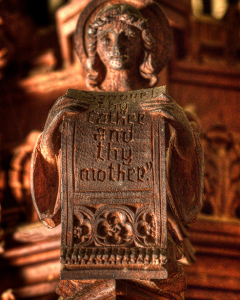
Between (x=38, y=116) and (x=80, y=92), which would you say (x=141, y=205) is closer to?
(x=80, y=92)

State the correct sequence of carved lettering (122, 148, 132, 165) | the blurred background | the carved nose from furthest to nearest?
the blurred background < the carved nose < carved lettering (122, 148, 132, 165)

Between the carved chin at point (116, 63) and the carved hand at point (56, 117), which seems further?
the carved chin at point (116, 63)

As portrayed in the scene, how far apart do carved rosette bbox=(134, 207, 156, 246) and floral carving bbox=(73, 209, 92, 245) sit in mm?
193

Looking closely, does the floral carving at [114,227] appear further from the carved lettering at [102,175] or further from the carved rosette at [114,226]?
the carved lettering at [102,175]

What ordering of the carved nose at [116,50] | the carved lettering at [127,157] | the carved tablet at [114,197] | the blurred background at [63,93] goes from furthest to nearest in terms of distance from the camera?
1. the blurred background at [63,93]
2. the carved nose at [116,50]
3. the carved lettering at [127,157]
4. the carved tablet at [114,197]

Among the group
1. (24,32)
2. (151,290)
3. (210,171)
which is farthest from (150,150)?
(24,32)

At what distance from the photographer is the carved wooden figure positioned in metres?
2.64

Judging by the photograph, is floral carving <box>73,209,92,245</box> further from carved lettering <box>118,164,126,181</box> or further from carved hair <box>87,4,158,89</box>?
carved hair <box>87,4,158,89</box>

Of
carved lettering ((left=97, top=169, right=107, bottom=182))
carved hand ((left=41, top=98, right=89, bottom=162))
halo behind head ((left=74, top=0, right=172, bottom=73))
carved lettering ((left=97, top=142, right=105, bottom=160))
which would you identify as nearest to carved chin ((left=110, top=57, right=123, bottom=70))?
halo behind head ((left=74, top=0, right=172, bottom=73))

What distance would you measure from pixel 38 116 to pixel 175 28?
44.2 inches

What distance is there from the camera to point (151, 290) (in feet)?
9.30

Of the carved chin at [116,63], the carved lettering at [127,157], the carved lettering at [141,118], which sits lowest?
the carved lettering at [127,157]

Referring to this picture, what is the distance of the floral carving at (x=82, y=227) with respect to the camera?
2.69 meters

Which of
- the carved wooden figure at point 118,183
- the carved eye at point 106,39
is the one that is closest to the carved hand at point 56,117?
the carved wooden figure at point 118,183
